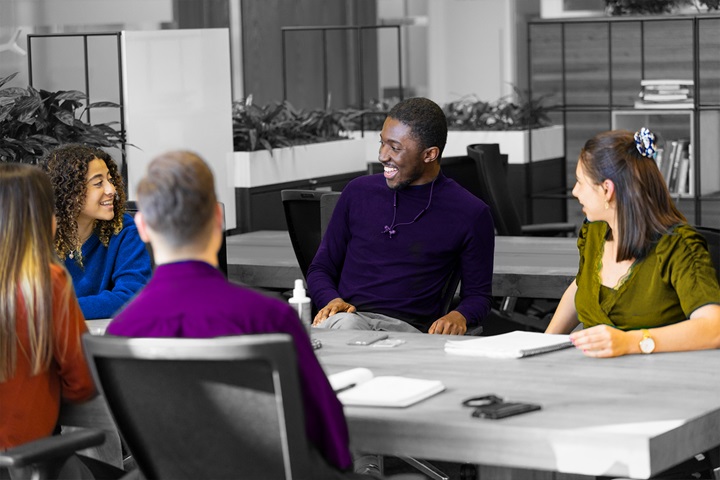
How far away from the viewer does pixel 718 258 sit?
3.07 m

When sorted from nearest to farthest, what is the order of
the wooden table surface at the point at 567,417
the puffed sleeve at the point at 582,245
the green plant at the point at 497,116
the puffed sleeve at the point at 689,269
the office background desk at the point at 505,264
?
the wooden table surface at the point at 567,417 → the puffed sleeve at the point at 689,269 → the puffed sleeve at the point at 582,245 → the office background desk at the point at 505,264 → the green plant at the point at 497,116

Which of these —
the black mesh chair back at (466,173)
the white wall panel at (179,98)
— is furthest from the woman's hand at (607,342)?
the white wall panel at (179,98)

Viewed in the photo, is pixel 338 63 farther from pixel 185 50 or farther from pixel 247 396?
pixel 247 396

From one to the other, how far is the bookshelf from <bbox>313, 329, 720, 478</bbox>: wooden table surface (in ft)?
16.8

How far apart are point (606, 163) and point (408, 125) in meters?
0.97

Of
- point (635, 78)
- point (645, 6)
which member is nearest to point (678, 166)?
point (635, 78)

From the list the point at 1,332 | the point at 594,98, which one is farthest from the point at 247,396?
the point at 594,98

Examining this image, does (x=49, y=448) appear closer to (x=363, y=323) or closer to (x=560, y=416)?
(x=560, y=416)

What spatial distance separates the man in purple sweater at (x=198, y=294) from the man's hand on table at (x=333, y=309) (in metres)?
1.56

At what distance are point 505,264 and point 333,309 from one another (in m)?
0.92

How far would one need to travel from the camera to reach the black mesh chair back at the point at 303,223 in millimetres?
4191

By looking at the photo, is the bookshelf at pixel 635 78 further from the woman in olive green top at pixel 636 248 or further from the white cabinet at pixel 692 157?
the woman in olive green top at pixel 636 248

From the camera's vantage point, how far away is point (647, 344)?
2.62 meters

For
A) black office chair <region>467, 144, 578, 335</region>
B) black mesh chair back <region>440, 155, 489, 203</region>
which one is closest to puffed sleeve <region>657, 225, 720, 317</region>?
black office chair <region>467, 144, 578, 335</region>
